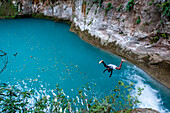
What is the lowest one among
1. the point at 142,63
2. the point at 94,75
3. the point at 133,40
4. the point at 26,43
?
the point at 94,75

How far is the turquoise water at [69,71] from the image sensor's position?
8.13m

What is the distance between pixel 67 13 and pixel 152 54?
2326 centimetres

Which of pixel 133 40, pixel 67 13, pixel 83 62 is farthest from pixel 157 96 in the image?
pixel 67 13

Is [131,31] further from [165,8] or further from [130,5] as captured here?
[165,8]

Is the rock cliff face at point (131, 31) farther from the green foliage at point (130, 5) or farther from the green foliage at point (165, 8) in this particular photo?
the green foliage at point (165, 8)

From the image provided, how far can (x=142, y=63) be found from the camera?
10.8 meters

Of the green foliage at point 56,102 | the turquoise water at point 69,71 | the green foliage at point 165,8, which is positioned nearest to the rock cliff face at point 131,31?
the green foliage at point 165,8

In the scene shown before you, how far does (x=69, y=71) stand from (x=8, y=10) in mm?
30274

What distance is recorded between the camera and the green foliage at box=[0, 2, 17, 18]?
29297mm

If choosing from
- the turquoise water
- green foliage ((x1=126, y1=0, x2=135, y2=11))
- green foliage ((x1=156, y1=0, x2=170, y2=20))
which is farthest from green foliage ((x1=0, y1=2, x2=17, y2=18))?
green foliage ((x1=156, y1=0, x2=170, y2=20))

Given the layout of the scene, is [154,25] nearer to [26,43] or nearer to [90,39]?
[90,39]

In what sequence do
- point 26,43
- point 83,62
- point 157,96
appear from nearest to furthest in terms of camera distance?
1. point 157,96
2. point 83,62
3. point 26,43

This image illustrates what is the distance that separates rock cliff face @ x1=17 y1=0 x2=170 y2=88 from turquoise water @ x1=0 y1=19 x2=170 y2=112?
1023mm

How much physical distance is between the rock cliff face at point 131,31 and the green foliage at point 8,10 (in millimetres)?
21017
